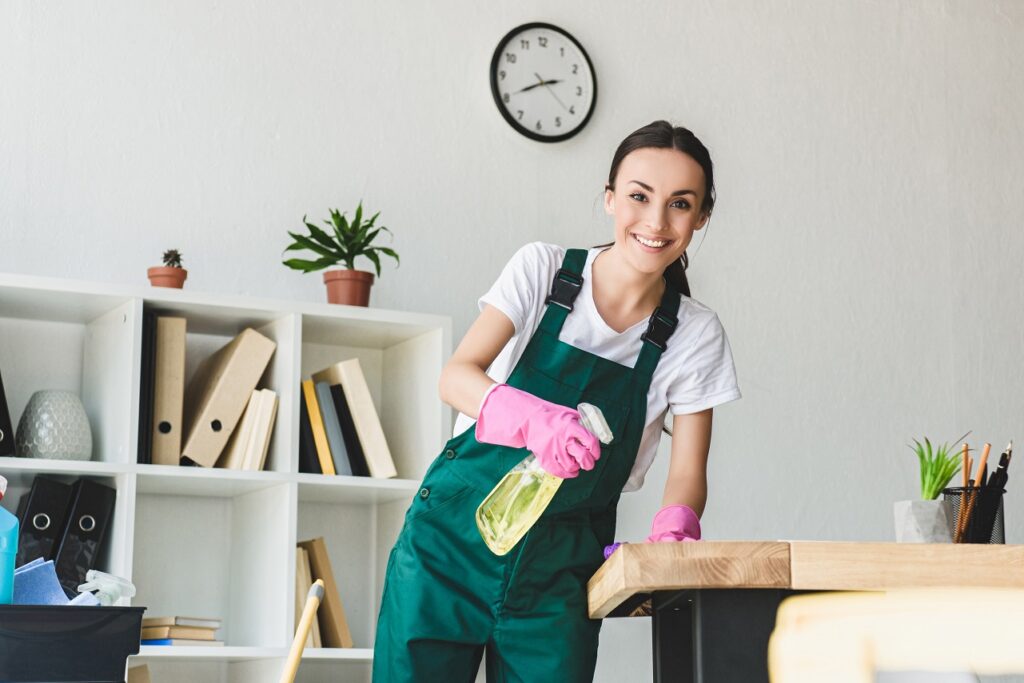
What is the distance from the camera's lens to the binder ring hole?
242cm

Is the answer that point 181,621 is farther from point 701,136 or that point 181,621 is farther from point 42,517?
point 701,136

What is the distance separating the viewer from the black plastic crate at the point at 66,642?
146cm

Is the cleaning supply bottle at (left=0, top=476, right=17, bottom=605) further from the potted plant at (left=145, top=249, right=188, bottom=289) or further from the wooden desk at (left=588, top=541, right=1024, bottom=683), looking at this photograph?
the potted plant at (left=145, top=249, right=188, bottom=289)

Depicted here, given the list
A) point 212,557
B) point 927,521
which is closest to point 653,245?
point 927,521

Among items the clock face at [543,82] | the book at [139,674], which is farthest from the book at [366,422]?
the clock face at [543,82]

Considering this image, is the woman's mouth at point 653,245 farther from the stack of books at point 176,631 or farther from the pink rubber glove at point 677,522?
the stack of books at point 176,631

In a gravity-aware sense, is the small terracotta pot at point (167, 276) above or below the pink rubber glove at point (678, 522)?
above

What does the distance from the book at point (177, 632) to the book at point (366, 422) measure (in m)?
0.48

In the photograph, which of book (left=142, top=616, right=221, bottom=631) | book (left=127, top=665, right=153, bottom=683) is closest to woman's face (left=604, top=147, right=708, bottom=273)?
book (left=142, top=616, right=221, bottom=631)

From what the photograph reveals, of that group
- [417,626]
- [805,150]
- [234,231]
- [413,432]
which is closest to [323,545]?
[413,432]

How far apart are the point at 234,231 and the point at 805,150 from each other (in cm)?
174

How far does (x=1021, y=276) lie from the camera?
4000 millimetres

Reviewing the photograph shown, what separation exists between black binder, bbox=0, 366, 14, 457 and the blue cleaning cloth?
879mm

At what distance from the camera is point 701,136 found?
Result: 3.62m
